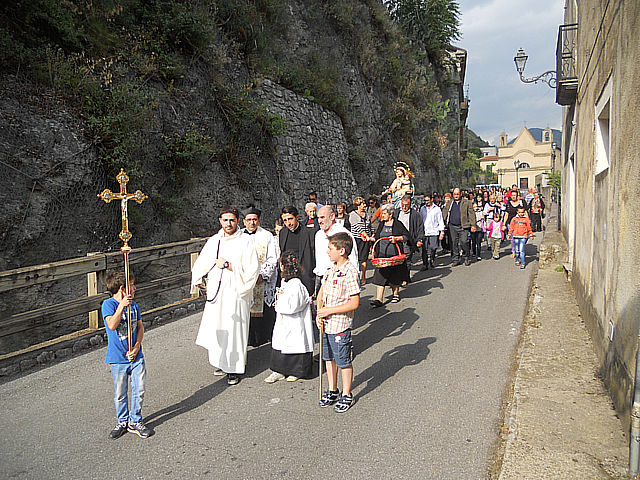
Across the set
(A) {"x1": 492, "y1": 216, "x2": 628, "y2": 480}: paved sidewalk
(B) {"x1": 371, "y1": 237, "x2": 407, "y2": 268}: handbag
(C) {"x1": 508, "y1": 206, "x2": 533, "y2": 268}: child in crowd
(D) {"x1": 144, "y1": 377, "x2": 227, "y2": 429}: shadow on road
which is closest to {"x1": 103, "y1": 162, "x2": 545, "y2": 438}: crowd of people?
(D) {"x1": 144, "y1": 377, "x2": 227, "y2": 429}: shadow on road

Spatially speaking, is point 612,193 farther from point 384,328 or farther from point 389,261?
point 389,261

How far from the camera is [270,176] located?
1571 cm

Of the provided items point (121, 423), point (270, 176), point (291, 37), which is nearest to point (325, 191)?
point (270, 176)

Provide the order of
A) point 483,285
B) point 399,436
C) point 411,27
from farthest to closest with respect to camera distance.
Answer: point 411,27
point 483,285
point 399,436

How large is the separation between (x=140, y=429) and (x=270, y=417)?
3.70ft

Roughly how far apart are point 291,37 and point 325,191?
637cm

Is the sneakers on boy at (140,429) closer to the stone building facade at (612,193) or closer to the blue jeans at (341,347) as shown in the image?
the blue jeans at (341,347)

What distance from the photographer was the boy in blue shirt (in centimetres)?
420

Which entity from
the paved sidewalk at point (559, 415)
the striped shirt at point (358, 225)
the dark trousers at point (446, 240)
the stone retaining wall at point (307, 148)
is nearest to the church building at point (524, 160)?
the stone retaining wall at point (307, 148)

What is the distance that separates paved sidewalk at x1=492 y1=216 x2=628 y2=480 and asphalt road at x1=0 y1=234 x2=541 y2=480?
0.26m

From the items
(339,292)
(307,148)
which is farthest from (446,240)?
(339,292)

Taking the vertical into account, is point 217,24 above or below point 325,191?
above

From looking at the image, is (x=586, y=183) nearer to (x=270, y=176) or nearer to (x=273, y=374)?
(x=273, y=374)

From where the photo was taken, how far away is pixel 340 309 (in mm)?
4746
